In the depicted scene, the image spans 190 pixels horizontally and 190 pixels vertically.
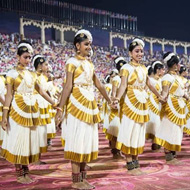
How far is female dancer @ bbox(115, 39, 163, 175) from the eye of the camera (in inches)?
161

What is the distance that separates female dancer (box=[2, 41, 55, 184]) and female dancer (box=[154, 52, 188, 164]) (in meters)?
1.83

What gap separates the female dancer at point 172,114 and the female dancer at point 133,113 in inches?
26.4

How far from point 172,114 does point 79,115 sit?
1797 mm

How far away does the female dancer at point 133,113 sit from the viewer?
13.4ft

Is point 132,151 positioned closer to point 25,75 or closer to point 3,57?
point 25,75

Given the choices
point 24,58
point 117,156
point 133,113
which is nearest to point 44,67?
point 24,58

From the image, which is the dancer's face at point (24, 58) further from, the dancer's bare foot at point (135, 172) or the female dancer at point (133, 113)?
the dancer's bare foot at point (135, 172)

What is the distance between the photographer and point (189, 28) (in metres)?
38.5

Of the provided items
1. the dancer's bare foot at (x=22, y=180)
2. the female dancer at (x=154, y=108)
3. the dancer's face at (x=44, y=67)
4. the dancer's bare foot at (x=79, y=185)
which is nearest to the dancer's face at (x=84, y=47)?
the dancer's bare foot at (x=79, y=185)

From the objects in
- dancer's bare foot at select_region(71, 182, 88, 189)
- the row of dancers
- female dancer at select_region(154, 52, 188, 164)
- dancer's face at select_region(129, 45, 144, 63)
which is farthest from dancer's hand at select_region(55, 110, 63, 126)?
female dancer at select_region(154, 52, 188, 164)

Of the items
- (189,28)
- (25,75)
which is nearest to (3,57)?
(25,75)

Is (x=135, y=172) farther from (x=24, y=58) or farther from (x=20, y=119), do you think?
(x=24, y=58)

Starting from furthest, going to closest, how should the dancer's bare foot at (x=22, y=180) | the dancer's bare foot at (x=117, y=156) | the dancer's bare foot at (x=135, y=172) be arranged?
the dancer's bare foot at (x=117, y=156), the dancer's bare foot at (x=135, y=172), the dancer's bare foot at (x=22, y=180)

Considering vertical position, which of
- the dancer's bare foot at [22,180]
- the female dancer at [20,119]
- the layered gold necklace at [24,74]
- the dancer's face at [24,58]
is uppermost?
the dancer's face at [24,58]
